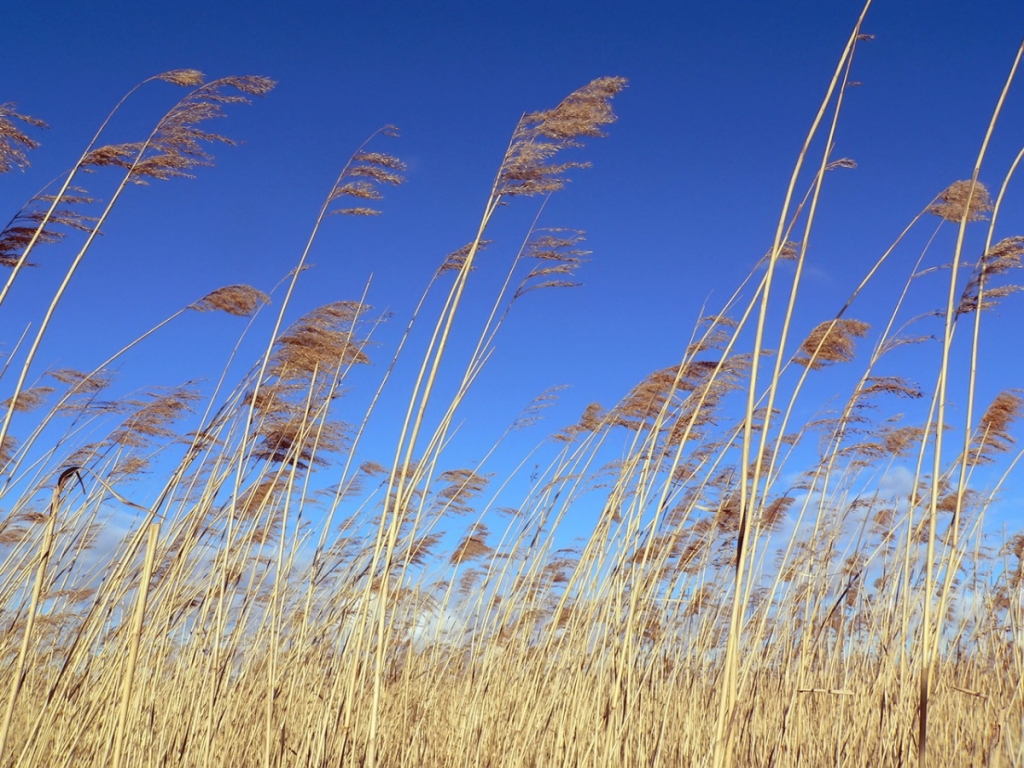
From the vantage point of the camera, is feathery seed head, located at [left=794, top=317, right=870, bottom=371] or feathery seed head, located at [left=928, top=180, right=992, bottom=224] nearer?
feathery seed head, located at [left=928, top=180, right=992, bottom=224]

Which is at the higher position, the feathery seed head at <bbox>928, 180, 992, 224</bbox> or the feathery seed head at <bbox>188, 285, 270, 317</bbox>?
the feathery seed head at <bbox>928, 180, 992, 224</bbox>

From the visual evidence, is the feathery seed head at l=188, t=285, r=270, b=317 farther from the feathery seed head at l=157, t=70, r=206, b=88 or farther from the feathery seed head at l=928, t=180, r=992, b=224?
the feathery seed head at l=928, t=180, r=992, b=224

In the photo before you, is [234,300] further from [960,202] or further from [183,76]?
[960,202]

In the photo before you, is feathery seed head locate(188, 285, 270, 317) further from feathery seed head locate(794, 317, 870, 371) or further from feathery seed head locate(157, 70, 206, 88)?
feathery seed head locate(794, 317, 870, 371)

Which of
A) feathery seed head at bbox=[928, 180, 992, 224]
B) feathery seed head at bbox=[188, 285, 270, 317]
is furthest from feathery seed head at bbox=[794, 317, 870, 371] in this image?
feathery seed head at bbox=[188, 285, 270, 317]

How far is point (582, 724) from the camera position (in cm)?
324

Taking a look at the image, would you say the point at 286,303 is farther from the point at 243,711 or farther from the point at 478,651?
the point at 478,651

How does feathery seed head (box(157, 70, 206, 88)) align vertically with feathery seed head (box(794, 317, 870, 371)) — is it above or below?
above

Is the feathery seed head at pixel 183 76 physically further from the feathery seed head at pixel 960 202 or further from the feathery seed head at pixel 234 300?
the feathery seed head at pixel 960 202

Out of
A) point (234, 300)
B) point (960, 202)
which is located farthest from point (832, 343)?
point (234, 300)

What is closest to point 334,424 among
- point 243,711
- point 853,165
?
point 243,711

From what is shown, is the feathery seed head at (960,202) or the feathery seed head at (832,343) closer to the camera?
the feathery seed head at (960,202)

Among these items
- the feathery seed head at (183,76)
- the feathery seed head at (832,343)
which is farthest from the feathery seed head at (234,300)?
the feathery seed head at (832,343)

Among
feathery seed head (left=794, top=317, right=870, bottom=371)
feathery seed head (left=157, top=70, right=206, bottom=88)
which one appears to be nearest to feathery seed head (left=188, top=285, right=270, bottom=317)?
feathery seed head (left=157, top=70, right=206, bottom=88)
